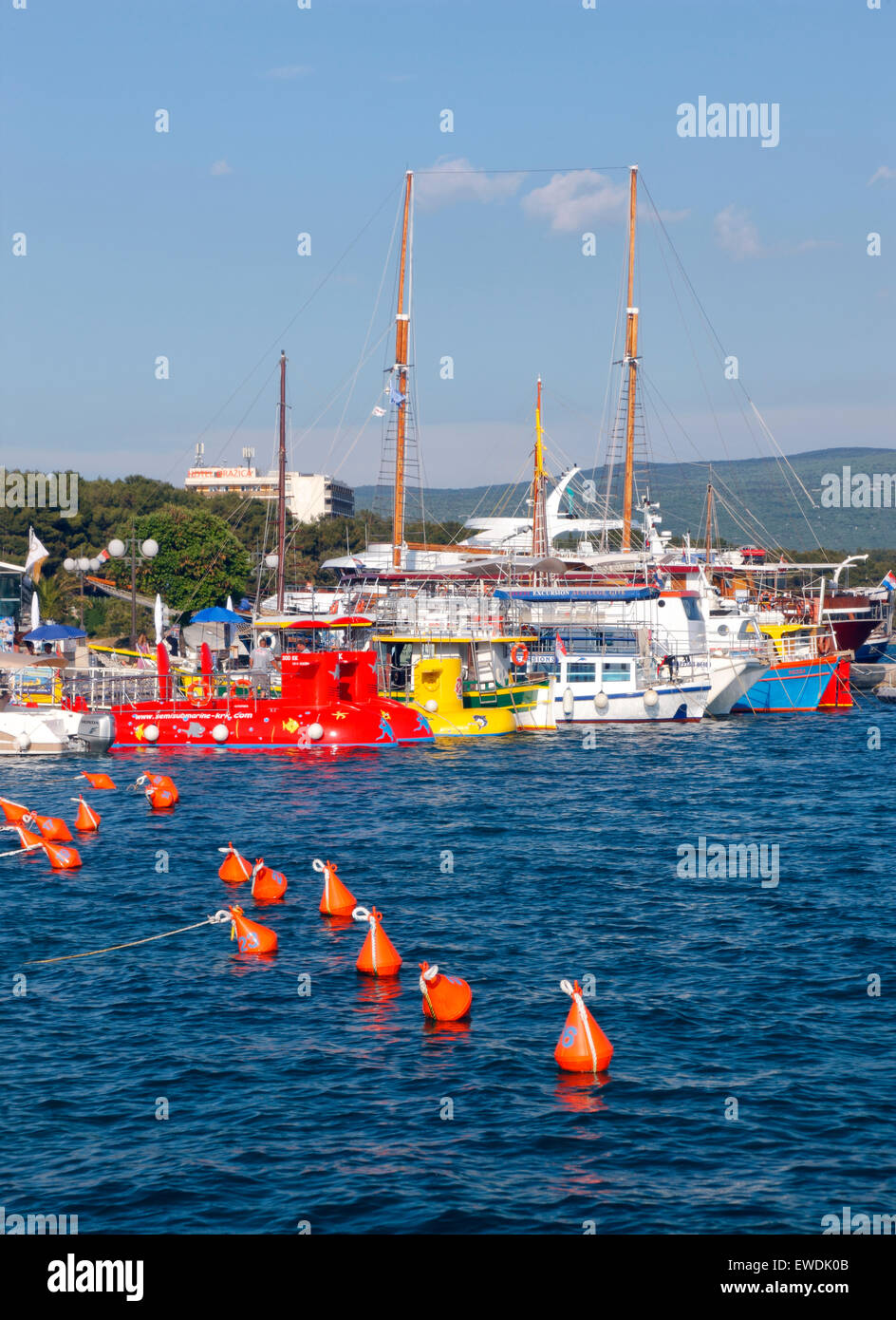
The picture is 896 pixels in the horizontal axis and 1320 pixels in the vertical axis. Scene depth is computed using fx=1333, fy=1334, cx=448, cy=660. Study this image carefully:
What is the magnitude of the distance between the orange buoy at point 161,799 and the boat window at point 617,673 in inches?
1119

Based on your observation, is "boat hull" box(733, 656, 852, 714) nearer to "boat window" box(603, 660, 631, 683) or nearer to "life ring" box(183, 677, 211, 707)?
"boat window" box(603, 660, 631, 683)

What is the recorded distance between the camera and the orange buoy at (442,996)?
21531 millimetres

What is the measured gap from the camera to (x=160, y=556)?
99.3 metres

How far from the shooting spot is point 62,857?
1340 inches

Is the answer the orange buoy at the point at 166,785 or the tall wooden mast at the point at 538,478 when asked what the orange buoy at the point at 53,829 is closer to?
the orange buoy at the point at 166,785

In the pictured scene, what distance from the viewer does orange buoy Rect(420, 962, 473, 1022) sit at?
70.6 ft

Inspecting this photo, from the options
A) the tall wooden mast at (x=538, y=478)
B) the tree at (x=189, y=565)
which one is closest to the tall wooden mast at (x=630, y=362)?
the tall wooden mast at (x=538, y=478)

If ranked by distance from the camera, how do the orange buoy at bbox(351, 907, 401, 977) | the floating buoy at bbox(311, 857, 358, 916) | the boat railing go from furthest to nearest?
the boat railing, the floating buoy at bbox(311, 857, 358, 916), the orange buoy at bbox(351, 907, 401, 977)

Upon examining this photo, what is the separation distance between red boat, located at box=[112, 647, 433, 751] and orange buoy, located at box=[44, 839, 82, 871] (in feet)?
70.8

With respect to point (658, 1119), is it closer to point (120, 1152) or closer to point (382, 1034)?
point (382, 1034)

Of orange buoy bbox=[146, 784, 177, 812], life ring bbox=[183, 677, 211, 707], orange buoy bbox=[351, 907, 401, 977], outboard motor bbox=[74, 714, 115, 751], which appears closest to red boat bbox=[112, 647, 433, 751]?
life ring bbox=[183, 677, 211, 707]

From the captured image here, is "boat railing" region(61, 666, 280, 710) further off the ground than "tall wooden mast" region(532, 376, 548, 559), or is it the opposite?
"tall wooden mast" region(532, 376, 548, 559)
